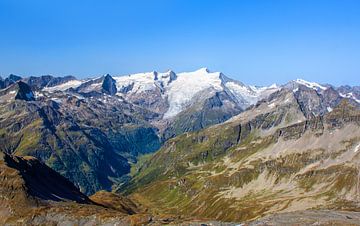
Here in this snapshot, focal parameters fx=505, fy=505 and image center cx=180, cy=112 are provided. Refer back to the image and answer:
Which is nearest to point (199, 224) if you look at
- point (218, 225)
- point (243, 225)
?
point (218, 225)

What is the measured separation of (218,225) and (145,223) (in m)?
35.5

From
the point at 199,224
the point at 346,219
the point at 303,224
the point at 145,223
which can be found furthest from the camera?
the point at 145,223

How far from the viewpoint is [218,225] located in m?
168

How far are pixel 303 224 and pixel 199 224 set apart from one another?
124 feet

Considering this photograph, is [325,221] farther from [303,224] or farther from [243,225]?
[243,225]

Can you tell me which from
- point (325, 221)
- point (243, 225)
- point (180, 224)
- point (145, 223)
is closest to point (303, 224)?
point (325, 221)

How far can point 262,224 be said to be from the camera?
146750mm

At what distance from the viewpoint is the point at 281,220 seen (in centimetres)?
15025

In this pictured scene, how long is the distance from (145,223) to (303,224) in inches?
2721

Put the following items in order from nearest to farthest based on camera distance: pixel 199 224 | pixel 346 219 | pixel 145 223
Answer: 1. pixel 346 219
2. pixel 199 224
3. pixel 145 223

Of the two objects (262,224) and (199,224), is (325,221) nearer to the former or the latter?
(262,224)

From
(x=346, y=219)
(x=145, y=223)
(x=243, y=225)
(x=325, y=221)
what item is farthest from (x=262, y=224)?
(x=145, y=223)

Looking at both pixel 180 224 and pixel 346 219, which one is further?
pixel 180 224

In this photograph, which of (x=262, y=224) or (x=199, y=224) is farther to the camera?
(x=199, y=224)
